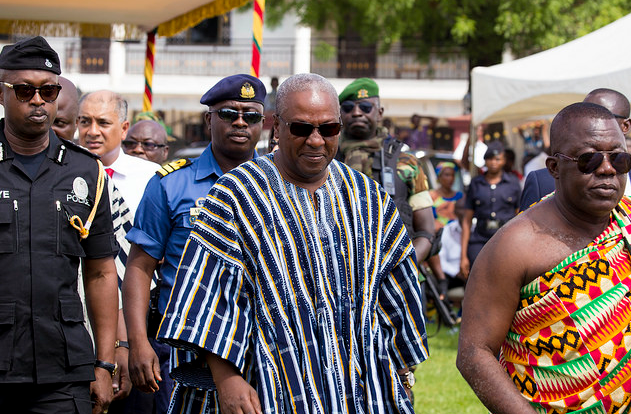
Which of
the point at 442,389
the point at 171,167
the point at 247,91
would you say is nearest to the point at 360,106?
the point at 247,91

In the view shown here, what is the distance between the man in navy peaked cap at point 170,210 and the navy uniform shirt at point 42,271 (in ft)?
1.08

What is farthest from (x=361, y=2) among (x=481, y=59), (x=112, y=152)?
(x=112, y=152)

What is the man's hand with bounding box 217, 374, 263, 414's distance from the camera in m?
3.43

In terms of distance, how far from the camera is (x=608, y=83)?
10.2 m

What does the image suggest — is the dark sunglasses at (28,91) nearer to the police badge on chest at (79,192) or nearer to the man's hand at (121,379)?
the police badge on chest at (79,192)

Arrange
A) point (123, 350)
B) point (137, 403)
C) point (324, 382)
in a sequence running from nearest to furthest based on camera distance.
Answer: point (324, 382) < point (123, 350) < point (137, 403)

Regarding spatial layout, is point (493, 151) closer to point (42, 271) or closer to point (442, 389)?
point (442, 389)

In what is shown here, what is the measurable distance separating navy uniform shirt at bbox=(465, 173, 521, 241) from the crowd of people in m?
7.99

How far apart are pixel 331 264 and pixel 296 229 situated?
18 centimetres

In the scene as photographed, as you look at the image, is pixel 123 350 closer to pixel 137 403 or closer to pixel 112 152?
pixel 137 403

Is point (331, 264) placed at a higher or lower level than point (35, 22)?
lower

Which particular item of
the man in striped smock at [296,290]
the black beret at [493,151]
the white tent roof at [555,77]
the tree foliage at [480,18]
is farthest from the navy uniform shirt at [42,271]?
the tree foliage at [480,18]

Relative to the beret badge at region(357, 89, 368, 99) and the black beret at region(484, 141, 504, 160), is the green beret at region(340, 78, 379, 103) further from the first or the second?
the black beret at region(484, 141, 504, 160)

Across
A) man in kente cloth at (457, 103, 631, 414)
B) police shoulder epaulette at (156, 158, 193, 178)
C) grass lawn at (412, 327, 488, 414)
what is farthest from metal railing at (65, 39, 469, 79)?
man in kente cloth at (457, 103, 631, 414)
